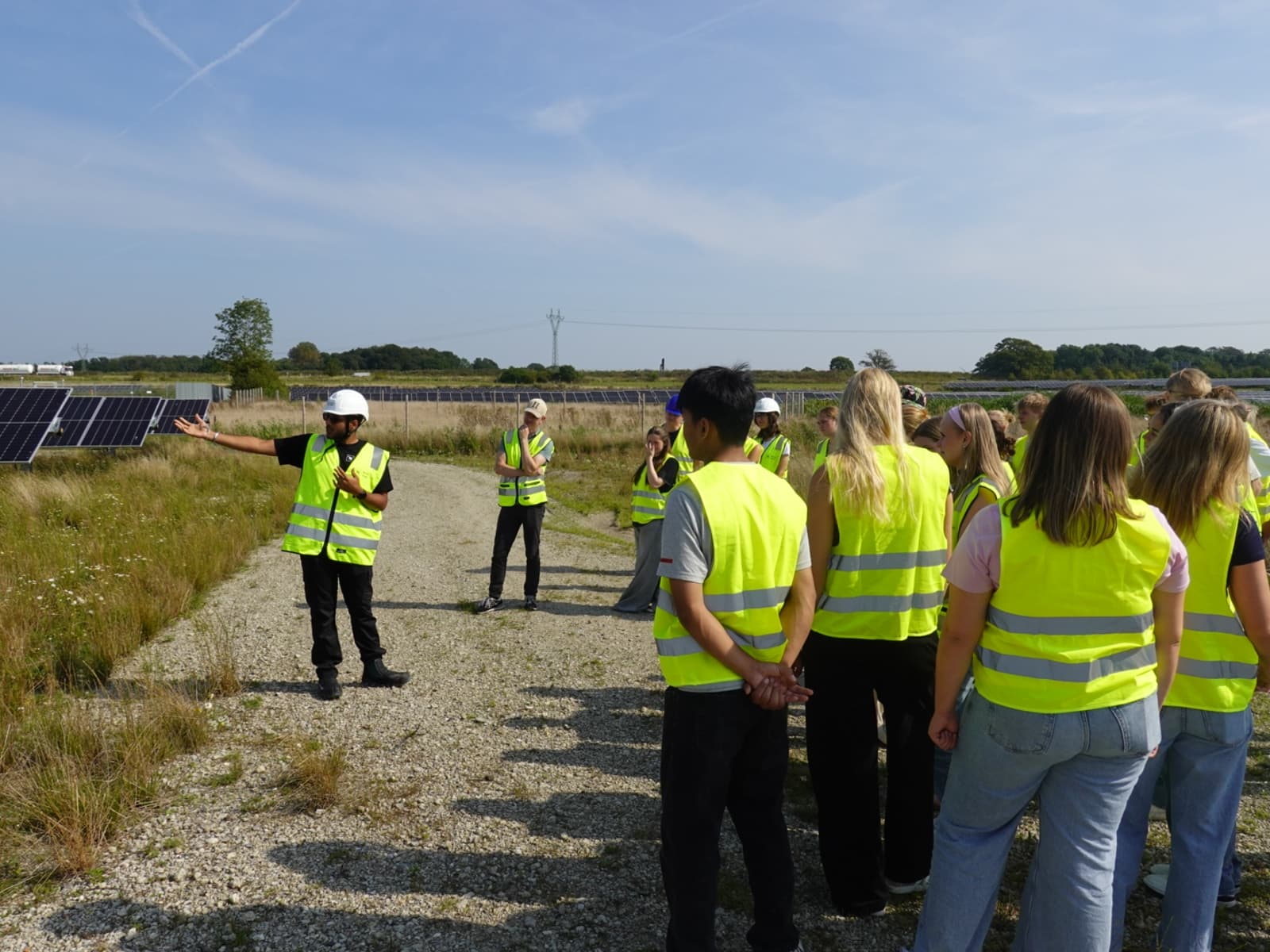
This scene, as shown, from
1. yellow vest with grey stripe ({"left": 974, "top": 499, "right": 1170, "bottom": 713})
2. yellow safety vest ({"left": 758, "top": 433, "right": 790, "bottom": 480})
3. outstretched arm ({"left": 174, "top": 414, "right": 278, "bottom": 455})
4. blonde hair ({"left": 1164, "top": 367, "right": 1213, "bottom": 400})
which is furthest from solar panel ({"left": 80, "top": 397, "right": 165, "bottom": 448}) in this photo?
yellow vest with grey stripe ({"left": 974, "top": 499, "right": 1170, "bottom": 713})

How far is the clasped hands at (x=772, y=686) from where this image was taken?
2689 millimetres

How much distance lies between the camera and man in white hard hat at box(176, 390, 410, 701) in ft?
18.1

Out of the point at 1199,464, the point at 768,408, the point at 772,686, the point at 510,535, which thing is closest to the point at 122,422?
the point at 510,535

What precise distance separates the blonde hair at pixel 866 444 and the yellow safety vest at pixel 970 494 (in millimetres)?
617

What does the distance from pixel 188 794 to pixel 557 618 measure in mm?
4131

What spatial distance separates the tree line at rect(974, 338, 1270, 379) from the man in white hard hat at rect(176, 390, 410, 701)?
54.8m

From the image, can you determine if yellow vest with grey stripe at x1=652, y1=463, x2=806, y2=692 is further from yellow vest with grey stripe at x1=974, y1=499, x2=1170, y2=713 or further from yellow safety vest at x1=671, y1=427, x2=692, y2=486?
yellow safety vest at x1=671, y1=427, x2=692, y2=486

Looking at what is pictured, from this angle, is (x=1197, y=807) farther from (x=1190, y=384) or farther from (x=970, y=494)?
(x=1190, y=384)

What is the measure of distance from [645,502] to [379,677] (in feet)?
9.95

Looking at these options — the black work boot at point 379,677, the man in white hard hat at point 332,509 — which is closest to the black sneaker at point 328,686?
the man in white hard hat at point 332,509

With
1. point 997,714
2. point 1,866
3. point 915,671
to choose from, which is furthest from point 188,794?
point 997,714

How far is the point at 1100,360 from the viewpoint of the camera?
70.8 m

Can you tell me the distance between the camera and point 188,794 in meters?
4.31

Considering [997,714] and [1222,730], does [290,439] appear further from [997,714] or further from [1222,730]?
[1222,730]
